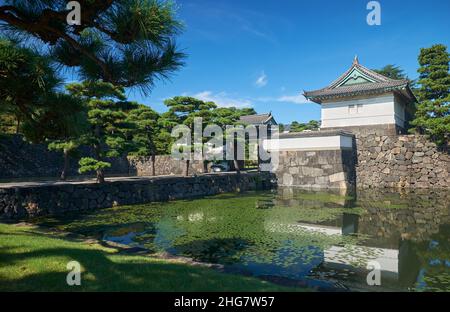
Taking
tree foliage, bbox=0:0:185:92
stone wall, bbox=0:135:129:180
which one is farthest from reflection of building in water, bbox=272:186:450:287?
stone wall, bbox=0:135:129:180

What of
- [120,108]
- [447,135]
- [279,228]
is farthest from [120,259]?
[447,135]

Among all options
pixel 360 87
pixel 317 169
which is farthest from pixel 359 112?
pixel 317 169

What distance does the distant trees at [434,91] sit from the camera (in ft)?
45.5

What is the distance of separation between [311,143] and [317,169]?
1.45 m

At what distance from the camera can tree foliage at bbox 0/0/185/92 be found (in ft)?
10.1

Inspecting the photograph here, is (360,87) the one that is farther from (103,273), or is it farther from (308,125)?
(103,273)

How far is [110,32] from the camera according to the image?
3309mm

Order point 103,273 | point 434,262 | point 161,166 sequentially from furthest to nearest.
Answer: point 161,166
point 434,262
point 103,273

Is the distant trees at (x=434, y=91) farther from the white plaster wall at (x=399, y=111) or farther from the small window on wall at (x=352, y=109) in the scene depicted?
the small window on wall at (x=352, y=109)

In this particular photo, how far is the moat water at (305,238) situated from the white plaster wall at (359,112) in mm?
7033

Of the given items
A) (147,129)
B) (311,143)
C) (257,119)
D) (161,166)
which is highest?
(257,119)

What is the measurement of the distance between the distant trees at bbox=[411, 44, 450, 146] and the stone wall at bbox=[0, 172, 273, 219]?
9337 mm

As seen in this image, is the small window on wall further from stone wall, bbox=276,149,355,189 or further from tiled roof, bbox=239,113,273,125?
tiled roof, bbox=239,113,273,125

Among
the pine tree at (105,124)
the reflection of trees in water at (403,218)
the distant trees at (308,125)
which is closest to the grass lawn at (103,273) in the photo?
the reflection of trees in water at (403,218)
